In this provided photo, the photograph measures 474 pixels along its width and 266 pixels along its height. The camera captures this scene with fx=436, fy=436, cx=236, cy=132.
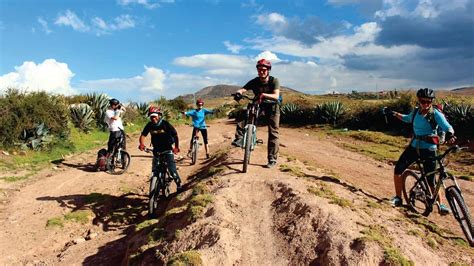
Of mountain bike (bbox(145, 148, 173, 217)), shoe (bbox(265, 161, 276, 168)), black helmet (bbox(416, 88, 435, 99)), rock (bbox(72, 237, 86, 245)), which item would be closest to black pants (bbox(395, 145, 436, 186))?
black helmet (bbox(416, 88, 435, 99))

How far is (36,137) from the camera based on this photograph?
1625 centimetres

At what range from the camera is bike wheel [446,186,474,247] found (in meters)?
5.99

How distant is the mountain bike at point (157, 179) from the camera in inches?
331

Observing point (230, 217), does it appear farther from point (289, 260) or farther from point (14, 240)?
point (14, 240)

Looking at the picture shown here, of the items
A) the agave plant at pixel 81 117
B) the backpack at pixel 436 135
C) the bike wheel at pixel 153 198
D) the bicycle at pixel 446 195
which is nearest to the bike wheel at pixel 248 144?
the bike wheel at pixel 153 198

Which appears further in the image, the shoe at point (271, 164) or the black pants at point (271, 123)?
the shoe at point (271, 164)

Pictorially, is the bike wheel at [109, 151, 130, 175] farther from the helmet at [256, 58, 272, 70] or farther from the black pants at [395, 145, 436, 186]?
the black pants at [395, 145, 436, 186]

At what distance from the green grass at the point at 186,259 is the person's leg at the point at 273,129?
3773mm

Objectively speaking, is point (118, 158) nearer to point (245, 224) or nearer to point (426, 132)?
point (245, 224)

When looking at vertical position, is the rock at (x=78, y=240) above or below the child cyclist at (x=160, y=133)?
below

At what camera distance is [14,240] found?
8375mm

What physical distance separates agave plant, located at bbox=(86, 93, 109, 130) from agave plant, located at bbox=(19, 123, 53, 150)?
5.55 metres

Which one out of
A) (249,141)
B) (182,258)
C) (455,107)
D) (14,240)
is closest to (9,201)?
(14,240)

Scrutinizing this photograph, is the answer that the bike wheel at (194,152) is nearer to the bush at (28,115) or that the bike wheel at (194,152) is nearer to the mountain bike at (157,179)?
the mountain bike at (157,179)
